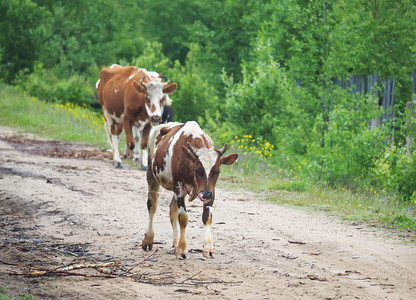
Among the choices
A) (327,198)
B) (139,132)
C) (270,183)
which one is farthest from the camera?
(139,132)

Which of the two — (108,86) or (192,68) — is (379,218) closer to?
(108,86)

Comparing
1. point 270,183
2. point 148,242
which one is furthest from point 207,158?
point 270,183

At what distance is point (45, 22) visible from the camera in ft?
116

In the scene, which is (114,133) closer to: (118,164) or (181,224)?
(118,164)

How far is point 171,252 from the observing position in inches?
358

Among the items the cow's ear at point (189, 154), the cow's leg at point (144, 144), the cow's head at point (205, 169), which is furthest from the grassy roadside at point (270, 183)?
the cow's ear at point (189, 154)

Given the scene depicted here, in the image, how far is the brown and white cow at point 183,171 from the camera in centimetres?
827

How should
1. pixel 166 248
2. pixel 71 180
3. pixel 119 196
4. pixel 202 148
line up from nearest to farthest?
pixel 202 148 < pixel 166 248 < pixel 119 196 < pixel 71 180

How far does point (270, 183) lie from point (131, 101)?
4.30 meters

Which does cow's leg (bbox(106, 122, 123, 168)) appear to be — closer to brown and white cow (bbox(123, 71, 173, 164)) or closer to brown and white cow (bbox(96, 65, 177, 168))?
brown and white cow (bbox(96, 65, 177, 168))

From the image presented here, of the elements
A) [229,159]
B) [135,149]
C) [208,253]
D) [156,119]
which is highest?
[229,159]

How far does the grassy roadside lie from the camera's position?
12.3 metres

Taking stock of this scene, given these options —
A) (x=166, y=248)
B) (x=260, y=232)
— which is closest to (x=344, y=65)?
(x=260, y=232)

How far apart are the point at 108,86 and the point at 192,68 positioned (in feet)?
31.2
